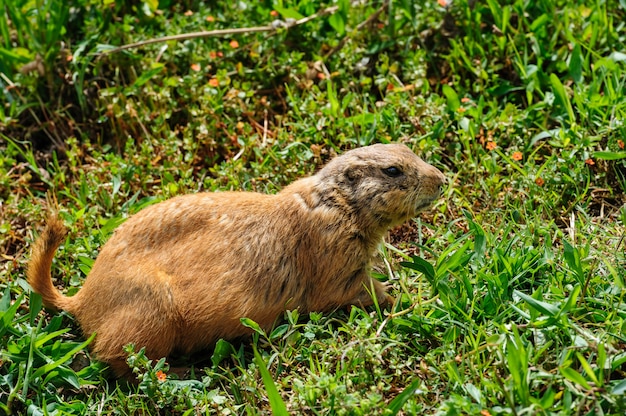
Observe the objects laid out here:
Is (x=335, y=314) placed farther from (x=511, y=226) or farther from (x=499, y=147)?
(x=499, y=147)

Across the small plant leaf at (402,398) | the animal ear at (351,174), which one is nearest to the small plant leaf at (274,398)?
the small plant leaf at (402,398)

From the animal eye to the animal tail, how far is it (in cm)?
192

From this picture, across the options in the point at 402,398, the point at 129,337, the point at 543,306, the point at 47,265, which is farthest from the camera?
the point at 47,265

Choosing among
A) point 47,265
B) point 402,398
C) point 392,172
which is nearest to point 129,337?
point 47,265

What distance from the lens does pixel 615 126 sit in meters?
5.19

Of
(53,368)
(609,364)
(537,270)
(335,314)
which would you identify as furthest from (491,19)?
(53,368)

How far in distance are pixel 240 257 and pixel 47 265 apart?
115cm

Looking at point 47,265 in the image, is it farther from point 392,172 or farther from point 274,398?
point 392,172

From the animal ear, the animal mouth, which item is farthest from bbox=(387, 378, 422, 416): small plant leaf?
the animal ear

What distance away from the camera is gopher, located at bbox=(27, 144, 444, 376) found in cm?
446

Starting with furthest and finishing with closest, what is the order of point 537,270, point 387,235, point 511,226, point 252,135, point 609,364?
point 252,135 < point 387,235 < point 511,226 < point 537,270 < point 609,364

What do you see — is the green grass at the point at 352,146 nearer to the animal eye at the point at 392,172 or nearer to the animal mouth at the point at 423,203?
the animal mouth at the point at 423,203

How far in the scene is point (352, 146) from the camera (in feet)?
18.5

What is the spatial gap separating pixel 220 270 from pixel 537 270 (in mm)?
1803
